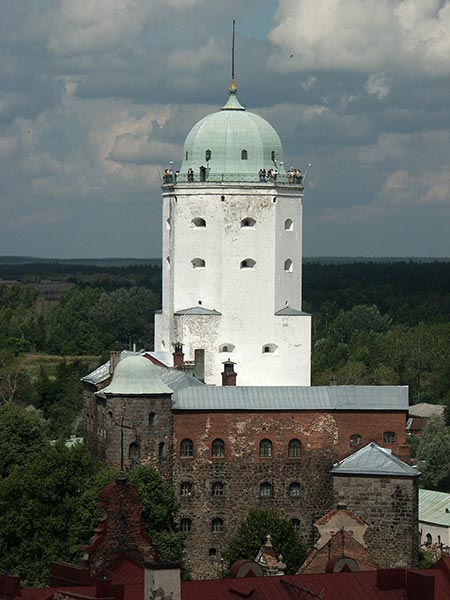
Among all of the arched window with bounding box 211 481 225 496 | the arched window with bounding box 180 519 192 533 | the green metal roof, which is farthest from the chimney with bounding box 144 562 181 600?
the arched window with bounding box 211 481 225 496

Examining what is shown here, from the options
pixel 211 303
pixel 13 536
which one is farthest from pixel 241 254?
pixel 13 536

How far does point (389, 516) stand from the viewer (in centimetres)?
6475

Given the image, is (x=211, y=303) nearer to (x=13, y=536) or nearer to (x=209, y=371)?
(x=209, y=371)

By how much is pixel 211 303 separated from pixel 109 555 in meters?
32.6

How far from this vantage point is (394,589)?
4225 cm

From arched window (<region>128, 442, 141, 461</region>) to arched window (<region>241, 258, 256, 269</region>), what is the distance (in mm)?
12826

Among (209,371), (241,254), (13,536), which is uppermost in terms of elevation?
(241,254)

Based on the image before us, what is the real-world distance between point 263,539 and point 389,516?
4552 millimetres

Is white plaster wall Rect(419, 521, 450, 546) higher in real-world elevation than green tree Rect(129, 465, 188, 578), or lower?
lower

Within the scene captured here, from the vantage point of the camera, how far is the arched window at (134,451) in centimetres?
6656

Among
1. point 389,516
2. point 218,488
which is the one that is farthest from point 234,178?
point 389,516

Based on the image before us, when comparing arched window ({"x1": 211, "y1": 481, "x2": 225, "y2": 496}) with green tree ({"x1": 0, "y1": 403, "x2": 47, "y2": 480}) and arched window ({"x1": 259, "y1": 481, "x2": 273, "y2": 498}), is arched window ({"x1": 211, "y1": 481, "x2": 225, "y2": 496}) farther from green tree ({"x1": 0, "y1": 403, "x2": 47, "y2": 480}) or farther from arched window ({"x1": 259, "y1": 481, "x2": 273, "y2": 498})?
green tree ({"x1": 0, "y1": 403, "x2": 47, "y2": 480})

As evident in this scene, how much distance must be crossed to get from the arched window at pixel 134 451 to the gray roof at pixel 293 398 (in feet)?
8.24

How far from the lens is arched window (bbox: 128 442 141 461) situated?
66562 millimetres
